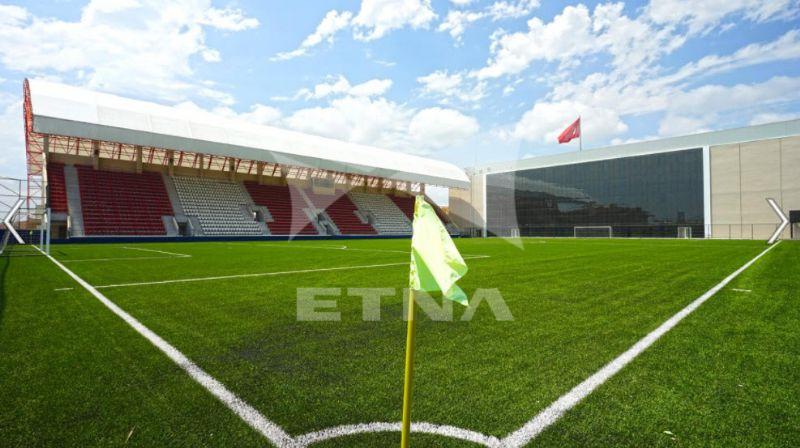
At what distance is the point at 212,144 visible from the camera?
28.8 metres

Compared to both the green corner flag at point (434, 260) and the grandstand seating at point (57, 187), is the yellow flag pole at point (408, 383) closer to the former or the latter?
the green corner flag at point (434, 260)

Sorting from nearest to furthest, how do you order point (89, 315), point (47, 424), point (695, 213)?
1. point (47, 424)
2. point (89, 315)
3. point (695, 213)

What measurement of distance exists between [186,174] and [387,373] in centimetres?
3848

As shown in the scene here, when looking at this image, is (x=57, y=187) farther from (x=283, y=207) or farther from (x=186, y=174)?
(x=283, y=207)

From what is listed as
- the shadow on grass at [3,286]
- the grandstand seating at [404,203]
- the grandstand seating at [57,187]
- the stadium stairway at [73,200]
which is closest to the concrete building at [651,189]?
the grandstand seating at [404,203]

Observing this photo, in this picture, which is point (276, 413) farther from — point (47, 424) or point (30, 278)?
point (30, 278)

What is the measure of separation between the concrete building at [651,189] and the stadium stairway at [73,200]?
1650 inches

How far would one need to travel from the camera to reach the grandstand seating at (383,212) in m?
40.9

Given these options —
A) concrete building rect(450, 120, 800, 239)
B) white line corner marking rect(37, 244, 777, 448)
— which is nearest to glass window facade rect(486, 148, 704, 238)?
concrete building rect(450, 120, 800, 239)

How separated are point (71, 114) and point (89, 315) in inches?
1009

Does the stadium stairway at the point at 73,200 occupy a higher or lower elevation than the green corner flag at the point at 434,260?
higher

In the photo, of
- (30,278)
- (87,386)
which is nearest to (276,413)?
(87,386)

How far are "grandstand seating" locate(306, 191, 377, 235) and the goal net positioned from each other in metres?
24.8

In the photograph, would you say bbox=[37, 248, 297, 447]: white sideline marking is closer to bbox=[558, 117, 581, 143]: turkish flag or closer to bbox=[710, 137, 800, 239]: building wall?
bbox=[558, 117, 581, 143]: turkish flag
